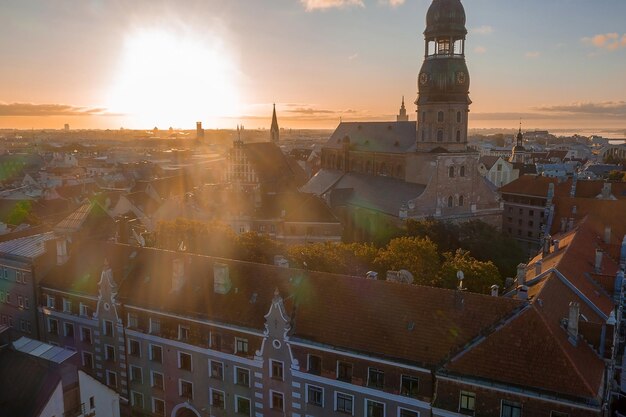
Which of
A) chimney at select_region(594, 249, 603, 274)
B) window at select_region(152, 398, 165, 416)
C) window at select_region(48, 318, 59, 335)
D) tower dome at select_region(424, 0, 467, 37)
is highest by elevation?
tower dome at select_region(424, 0, 467, 37)

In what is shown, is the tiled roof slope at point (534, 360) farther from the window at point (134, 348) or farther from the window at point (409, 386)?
the window at point (134, 348)

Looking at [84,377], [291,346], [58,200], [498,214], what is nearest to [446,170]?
[498,214]

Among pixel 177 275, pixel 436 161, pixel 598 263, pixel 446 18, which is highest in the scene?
pixel 446 18

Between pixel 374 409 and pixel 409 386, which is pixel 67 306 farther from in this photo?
pixel 409 386

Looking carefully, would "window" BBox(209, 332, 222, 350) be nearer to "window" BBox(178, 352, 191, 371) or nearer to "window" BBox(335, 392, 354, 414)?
"window" BBox(178, 352, 191, 371)

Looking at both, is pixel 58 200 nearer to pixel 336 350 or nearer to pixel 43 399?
pixel 43 399

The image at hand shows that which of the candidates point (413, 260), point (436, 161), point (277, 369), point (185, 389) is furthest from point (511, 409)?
point (436, 161)

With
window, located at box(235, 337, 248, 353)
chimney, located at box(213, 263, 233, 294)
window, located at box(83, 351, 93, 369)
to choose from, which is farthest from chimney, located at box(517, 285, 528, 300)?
window, located at box(83, 351, 93, 369)
